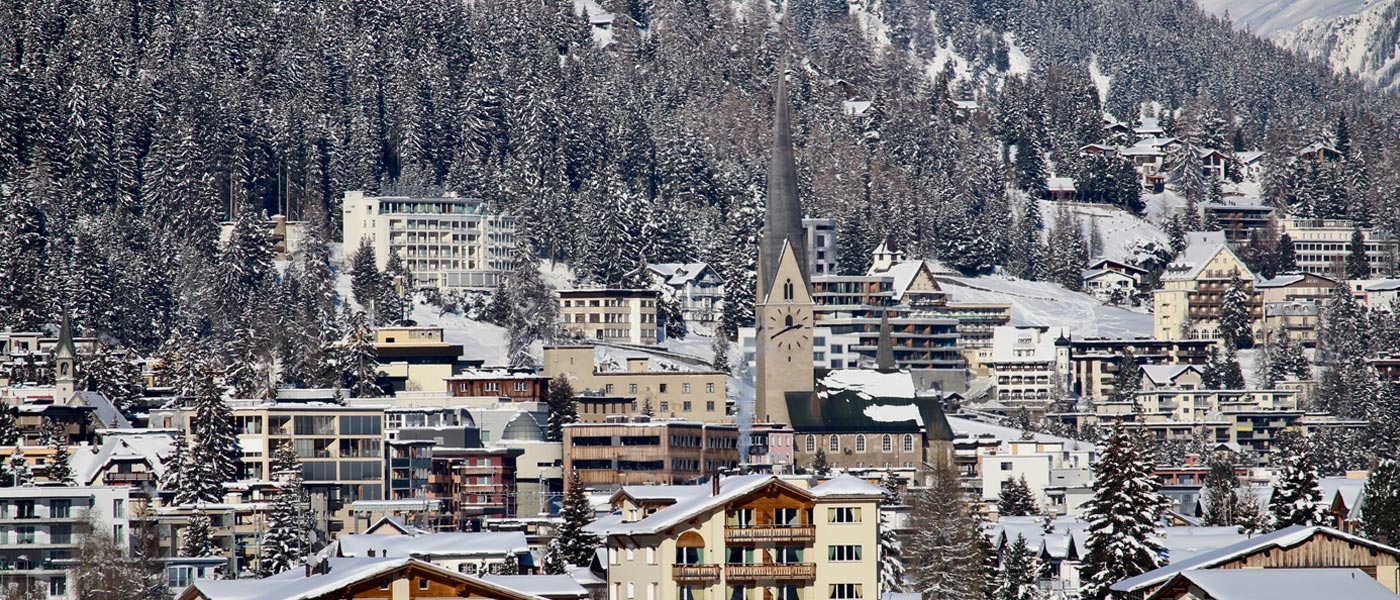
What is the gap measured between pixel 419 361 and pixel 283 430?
30.2 m

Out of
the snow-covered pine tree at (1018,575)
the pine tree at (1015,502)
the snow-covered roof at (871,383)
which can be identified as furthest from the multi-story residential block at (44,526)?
the snow-covered roof at (871,383)

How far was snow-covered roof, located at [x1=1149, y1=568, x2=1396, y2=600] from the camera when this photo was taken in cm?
5603

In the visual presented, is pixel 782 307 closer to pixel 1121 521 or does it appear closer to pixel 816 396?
pixel 816 396

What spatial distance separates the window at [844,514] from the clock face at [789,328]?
95.1m

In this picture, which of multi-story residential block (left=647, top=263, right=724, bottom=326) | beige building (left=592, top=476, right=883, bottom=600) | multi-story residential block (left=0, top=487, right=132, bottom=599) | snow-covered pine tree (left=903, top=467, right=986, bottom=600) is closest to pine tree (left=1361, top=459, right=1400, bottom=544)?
snow-covered pine tree (left=903, top=467, right=986, bottom=600)

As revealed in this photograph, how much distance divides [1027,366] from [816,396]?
1449 inches

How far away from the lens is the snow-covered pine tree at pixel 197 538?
325ft

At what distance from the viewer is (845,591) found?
72062 mm

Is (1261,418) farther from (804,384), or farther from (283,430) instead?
(283,430)

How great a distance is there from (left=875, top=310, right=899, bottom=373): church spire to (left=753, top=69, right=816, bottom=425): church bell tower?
9.45 metres

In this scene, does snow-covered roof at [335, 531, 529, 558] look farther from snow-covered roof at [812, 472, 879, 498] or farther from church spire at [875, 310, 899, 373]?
church spire at [875, 310, 899, 373]

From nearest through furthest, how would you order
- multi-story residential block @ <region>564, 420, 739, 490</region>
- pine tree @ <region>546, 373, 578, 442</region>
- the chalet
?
the chalet → multi-story residential block @ <region>564, 420, 739, 490</region> → pine tree @ <region>546, 373, 578, 442</region>

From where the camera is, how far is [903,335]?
195m

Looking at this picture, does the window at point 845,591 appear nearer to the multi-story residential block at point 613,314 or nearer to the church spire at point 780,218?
the church spire at point 780,218
